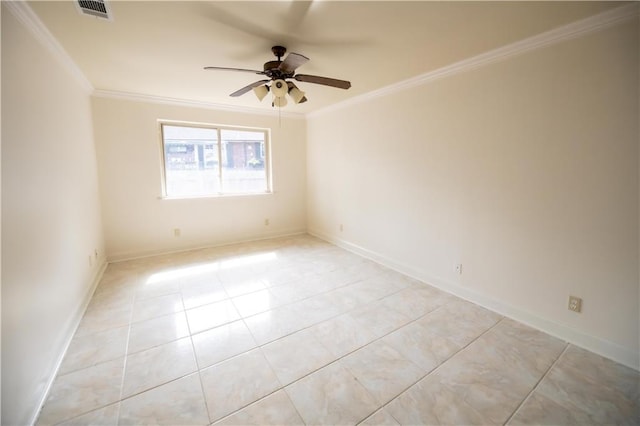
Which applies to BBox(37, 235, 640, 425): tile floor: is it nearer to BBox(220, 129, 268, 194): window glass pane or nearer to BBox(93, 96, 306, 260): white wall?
BBox(93, 96, 306, 260): white wall

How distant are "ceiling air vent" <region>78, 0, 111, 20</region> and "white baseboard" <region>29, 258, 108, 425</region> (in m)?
2.25

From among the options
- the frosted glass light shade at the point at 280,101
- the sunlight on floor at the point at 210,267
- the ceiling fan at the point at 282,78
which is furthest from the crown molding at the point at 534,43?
the sunlight on floor at the point at 210,267

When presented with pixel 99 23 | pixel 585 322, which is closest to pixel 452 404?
pixel 585 322

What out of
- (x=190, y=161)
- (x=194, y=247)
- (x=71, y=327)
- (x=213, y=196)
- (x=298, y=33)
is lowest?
(x=71, y=327)

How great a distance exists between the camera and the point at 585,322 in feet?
6.53

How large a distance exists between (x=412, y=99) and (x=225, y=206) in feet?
10.7

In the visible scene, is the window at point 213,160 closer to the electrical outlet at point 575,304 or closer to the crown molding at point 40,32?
the crown molding at point 40,32

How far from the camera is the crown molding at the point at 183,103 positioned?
11.4 feet

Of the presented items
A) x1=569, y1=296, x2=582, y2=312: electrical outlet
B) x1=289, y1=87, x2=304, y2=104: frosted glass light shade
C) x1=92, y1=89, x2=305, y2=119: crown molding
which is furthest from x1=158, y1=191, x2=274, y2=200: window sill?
x1=569, y1=296, x2=582, y2=312: electrical outlet

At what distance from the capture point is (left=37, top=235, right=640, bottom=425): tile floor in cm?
148

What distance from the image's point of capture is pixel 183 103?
3955mm

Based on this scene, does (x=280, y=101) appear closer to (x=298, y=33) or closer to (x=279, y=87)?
(x=279, y=87)

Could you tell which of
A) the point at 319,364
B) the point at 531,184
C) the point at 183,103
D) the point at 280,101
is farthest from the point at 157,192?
the point at 531,184

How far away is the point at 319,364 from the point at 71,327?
6.62 feet
